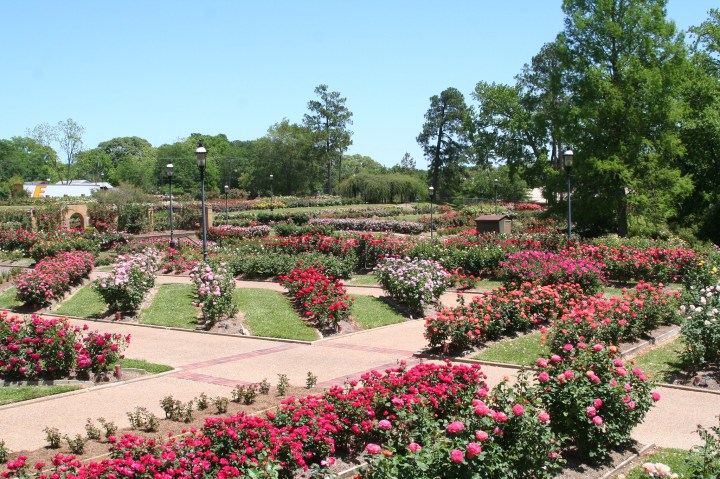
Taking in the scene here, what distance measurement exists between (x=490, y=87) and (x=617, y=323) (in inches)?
1395

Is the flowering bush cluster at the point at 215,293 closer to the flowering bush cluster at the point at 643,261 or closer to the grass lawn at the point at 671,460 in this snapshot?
the grass lawn at the point at 671,460

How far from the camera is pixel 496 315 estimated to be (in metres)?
11.0

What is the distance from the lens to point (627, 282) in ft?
55.9

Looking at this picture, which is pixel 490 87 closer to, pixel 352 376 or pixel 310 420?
pixel 352 376

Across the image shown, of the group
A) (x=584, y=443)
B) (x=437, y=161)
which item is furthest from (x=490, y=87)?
(x=584, y=443)

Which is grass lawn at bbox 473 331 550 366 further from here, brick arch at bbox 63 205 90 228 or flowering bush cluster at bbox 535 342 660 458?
brick arch at bbox 63 205 90 228

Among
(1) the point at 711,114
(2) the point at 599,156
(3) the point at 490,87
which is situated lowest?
(2) the point at 599,156

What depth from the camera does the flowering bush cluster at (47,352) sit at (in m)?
9.02

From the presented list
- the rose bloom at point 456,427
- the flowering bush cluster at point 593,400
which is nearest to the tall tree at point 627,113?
the flowering bush cluster at point 593,400

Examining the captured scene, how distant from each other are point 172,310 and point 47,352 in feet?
17.3

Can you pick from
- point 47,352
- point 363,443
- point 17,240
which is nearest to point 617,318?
point 363,443

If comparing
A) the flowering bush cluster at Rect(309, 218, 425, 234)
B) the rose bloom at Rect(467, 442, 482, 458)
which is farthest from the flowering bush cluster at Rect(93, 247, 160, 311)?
the flowering bush cluster at Rect(309, 218, 425, 234)

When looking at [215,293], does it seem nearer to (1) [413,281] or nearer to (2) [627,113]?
(1) [413,281]

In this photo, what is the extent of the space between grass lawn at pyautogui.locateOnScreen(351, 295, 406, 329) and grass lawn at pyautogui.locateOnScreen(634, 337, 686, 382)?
5.03 meters
